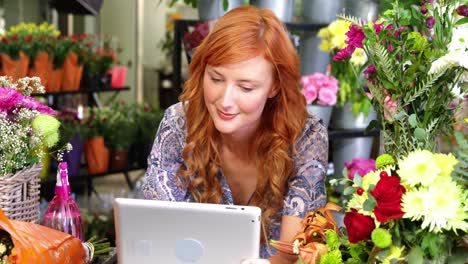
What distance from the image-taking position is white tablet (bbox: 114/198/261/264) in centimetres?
150

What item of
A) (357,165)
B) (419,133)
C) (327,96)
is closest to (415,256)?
(419,133)

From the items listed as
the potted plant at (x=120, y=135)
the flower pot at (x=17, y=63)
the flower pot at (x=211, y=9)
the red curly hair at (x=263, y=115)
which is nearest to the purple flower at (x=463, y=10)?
the red curly hair at (x=263, y=115)

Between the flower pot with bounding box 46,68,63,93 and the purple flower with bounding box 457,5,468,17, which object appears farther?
the flower pot with bounding box 46,68,63,93

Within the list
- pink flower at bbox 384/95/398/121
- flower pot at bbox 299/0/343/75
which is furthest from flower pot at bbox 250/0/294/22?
pink flower at bbox 384/95/398/121

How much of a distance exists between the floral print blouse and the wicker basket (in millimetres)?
372

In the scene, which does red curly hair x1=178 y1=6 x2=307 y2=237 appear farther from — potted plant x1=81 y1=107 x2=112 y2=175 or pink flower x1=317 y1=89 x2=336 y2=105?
potted plant x1=81 y1=107 x2=112 y2=175

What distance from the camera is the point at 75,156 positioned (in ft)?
14.3

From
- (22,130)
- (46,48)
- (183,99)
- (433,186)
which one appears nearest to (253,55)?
(183,99)

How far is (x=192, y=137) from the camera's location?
211 centimetres

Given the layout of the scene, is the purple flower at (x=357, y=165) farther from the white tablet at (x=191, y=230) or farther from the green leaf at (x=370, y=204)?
the green leaf at (x=370, y=204)

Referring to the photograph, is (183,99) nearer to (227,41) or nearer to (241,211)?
(227,41)

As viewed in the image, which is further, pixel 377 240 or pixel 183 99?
pixel 183 99

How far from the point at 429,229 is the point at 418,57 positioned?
0.48 meters

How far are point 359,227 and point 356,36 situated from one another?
527 mm
